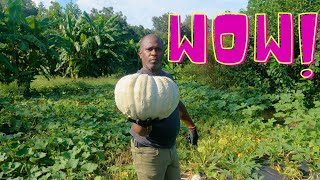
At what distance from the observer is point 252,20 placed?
9.49 metres

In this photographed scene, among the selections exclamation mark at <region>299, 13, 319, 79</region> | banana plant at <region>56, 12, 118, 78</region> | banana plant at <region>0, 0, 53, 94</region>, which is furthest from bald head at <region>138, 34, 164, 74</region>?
banana plant at <region>56, 12, 118, 78</region>

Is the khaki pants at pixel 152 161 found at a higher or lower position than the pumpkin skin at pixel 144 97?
lower

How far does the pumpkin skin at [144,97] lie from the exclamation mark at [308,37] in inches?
267

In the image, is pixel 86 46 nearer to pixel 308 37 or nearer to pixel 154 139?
pixel 308 37

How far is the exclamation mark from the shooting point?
7.85 meters

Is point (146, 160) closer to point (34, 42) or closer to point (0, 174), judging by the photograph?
point (0, 174)

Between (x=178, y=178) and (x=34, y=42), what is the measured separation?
29.0 ft

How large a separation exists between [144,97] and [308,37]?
717 cm

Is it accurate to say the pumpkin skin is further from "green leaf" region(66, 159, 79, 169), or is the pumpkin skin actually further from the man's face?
"green leaf" region(66, 159, 79, 169)

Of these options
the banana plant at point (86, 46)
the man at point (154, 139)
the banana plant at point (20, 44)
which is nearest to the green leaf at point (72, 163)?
the man at point (154, 139)

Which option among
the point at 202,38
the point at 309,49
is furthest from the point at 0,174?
the point at 202,38

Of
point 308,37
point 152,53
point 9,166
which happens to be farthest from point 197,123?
point 152,53

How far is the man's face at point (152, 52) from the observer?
7.43 feet

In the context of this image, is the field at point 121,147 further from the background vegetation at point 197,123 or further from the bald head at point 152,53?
the bald head at point 152,53
